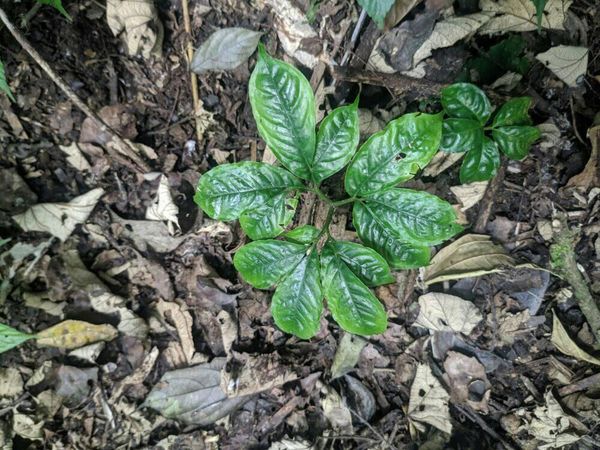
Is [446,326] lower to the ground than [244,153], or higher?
lower

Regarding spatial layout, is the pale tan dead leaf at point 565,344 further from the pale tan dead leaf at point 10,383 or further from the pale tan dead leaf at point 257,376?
the pale tan dead leaf at point 10,383

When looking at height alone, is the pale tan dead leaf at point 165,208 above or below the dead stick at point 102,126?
below

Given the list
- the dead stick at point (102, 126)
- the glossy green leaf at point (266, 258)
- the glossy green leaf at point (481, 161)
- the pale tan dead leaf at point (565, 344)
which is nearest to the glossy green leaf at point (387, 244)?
the glossy green leaf at point (266, 258)

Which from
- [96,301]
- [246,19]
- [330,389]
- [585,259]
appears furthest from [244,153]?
[585,259]

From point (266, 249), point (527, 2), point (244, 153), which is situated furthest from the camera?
point (244, 153)

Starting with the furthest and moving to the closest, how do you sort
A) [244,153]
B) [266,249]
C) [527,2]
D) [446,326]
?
[244,153] → [446,326] → [527,2] → [266,249]

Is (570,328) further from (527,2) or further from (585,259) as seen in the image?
(527,2)
